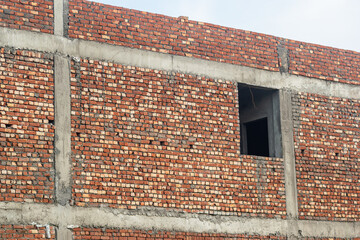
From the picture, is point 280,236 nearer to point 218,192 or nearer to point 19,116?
point 218,192

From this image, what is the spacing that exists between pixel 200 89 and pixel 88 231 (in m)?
3.40

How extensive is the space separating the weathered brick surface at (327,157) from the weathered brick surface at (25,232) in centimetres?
Result: 508

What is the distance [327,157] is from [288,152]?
94 cm

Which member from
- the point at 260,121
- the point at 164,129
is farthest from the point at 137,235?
the point at 260,121

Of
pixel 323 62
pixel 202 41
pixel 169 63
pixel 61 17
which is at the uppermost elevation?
pixel 61 17

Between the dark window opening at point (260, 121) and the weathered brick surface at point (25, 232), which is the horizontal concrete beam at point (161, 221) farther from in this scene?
the dark window opening at point (260, 121)

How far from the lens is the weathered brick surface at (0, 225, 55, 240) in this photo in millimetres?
11497

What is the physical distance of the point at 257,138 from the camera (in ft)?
54.0

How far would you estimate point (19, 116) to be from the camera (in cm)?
1199

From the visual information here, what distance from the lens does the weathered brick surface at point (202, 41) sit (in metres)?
13.1

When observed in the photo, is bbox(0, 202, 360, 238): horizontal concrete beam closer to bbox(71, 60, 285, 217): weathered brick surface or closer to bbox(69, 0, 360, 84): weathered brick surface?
bbox(71, 60, 285, 217): weathered brick surface

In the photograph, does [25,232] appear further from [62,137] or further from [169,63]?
[169,63]

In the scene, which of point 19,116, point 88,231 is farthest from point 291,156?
point 19,116

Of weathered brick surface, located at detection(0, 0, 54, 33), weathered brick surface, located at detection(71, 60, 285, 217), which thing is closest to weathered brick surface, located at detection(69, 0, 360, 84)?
weathered brick surface, located at detection(0, 0, 54, 33)
